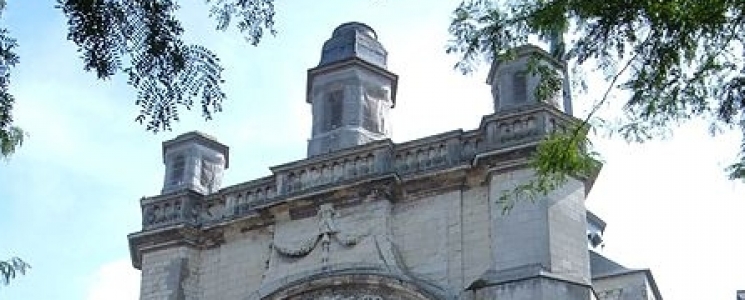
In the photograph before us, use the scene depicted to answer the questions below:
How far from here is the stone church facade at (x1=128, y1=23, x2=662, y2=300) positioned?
16.9 meters

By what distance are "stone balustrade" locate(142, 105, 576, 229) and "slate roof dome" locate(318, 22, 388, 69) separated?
2337mm

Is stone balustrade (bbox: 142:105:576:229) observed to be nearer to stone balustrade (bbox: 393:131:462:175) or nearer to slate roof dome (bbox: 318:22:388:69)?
stone balustrade (bbox: 393:131:462:175)

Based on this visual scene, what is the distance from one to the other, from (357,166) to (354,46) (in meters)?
2.78

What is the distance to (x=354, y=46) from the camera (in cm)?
2067

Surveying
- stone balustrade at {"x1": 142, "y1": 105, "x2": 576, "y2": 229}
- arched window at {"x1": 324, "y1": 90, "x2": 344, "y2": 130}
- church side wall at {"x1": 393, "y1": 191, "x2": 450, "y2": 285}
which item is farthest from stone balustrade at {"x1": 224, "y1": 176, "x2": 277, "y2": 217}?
church side wall at {"x1": 393, "y1": 191, "x2": 450, "y2": 285}

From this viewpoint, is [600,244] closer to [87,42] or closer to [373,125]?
[373,125]

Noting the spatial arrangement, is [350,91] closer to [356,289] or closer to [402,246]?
[402,246]

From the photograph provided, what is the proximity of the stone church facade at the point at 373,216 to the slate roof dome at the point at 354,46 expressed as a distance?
0.9 inches

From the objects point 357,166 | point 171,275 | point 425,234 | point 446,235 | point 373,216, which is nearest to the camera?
point 446,235

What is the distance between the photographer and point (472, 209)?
17672mm

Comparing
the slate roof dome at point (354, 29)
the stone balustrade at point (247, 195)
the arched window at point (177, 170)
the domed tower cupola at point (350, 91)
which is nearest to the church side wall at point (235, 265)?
the stone balustrade at point (247, 195)

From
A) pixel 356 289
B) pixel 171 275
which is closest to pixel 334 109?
pixel 171 275

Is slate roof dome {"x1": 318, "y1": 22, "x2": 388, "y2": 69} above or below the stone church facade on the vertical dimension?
above

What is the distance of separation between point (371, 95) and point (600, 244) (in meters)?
7.51
